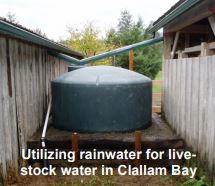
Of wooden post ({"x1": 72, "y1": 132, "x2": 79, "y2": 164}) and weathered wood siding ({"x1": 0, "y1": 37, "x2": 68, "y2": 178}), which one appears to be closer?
weathered wood siding ({"x1": 0, "y1": 37, "x2": 68, "y2": 178})

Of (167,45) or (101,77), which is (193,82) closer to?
(101,77)

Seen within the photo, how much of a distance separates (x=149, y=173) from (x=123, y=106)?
5.36 feet

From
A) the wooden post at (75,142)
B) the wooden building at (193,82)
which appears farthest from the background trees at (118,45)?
the wooden post at (75,142)

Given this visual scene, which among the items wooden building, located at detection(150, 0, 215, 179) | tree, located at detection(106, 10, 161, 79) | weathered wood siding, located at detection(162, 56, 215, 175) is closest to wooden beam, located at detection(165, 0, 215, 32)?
wooden building, located at detection(150, 0, 215, 179)

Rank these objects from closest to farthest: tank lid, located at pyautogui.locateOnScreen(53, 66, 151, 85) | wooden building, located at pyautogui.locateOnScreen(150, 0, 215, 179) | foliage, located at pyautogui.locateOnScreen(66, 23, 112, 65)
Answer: wooden building, located at pyautogui.locateOnScreen(150, 0, 215, 179)
tank lid, located at pyautogui.locateOnScreen(53, 66, 151, 85)
foliage, located at pyautogui.locateOnScreen(66, 23, 112, 65)

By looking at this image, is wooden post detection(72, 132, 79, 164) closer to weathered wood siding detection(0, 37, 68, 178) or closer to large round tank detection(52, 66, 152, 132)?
large round tank detection(52, 66, 152, 132)

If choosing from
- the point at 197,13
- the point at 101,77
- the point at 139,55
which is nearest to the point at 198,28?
the point at 197,13

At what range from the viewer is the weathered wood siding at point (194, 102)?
4055 millimetres

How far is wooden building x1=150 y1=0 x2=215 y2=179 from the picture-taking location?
159 inches

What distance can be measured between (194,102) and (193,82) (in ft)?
1.28

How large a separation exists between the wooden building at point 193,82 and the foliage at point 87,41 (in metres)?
15.0

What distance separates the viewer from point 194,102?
490 centimetres

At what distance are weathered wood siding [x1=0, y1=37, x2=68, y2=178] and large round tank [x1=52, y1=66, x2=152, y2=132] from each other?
2.24ft

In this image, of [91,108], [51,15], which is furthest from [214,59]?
[51,15]
